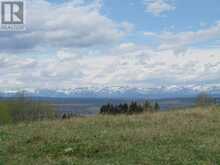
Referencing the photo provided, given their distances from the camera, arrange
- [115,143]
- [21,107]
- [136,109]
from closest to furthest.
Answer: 1. [115,143]
2. [136,109]
3. [21,107]

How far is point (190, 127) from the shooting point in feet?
65.8

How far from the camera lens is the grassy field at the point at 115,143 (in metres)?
13.8

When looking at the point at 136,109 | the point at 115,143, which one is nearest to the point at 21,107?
the point at 136,109

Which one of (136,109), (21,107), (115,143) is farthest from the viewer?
(21,107)

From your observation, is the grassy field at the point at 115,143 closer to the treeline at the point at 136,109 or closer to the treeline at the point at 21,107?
the treeline at the point at 136,109

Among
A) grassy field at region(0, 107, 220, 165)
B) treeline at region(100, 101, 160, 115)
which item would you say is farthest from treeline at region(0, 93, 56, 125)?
grassy field at region(0, 107, 220, 165)

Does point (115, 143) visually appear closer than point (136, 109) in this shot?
Yes

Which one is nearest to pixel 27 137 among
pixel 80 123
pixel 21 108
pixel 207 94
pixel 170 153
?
pixel 80 123

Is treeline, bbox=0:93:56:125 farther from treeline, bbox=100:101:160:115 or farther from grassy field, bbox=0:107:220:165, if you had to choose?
grassy field, bbox=0:107:220:165

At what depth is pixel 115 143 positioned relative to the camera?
1614 cm

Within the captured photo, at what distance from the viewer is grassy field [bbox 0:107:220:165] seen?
45.2 feet

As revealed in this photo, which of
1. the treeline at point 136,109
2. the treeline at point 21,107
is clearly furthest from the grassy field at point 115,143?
the treeline at point 21,107

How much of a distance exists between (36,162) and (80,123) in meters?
9.26

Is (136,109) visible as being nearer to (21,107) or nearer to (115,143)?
(115,143)
